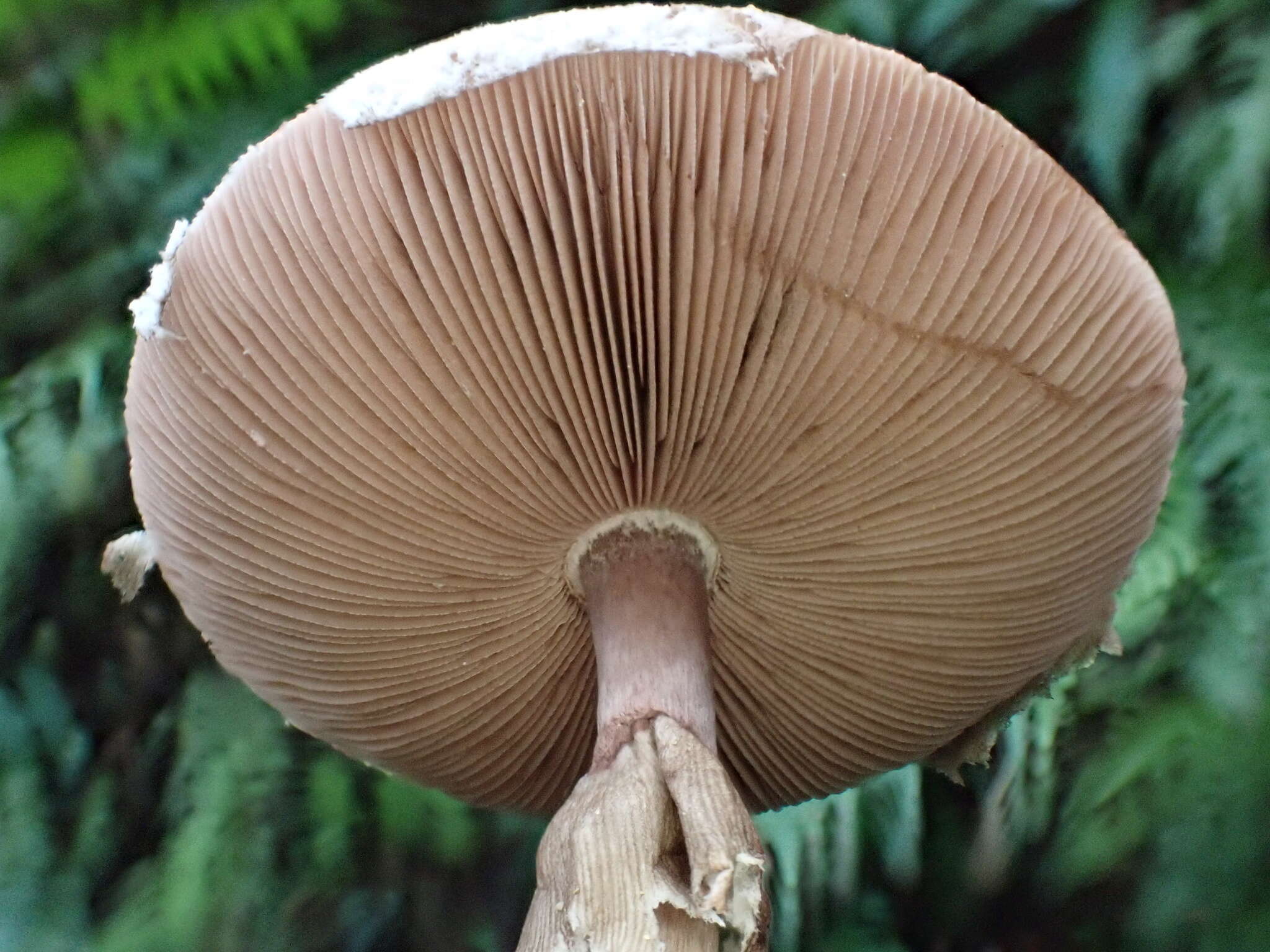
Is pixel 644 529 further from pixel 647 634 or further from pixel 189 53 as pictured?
pixel 189 53

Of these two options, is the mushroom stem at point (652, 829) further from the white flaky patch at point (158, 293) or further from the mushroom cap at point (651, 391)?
the white flaky patch at point (158, 293)

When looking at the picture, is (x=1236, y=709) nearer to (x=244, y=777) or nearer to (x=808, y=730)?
(x=808, y=730)

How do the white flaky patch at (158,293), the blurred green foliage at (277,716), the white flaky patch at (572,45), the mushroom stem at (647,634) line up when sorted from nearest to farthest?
the white flaky patch at (572,45) < the white flaky patch at (158,293) < the mushroom stem at (647,634) < the blurred green foliage at (277,716)

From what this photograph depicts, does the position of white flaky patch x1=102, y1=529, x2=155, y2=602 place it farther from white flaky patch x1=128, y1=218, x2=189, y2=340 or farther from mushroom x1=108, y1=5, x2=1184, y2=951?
white flaky patch x1=128, y1=218, x2=189, y2=340

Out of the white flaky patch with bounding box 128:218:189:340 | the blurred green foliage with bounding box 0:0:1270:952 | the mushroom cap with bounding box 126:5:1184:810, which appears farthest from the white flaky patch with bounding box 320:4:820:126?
the blurred green foliage with bounding box 0:0:1270:952

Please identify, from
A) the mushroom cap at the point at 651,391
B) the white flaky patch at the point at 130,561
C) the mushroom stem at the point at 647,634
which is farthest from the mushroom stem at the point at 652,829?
the white flaky patch at the point at 130,561

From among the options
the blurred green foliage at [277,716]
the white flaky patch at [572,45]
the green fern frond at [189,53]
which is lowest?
the blurred green foliage at [277,716]

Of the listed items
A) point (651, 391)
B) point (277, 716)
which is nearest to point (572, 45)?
point (651, 391)
